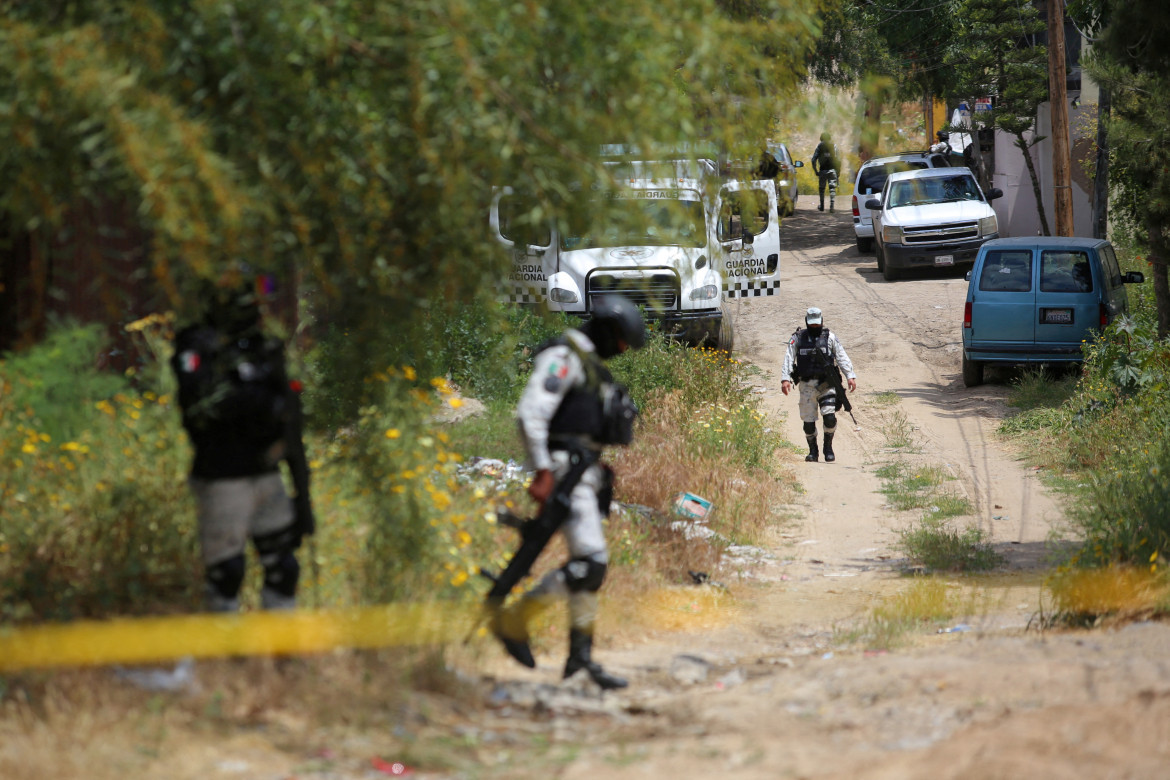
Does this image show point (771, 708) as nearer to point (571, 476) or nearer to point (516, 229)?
point (571, 476)

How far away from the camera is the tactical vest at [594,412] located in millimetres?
5441

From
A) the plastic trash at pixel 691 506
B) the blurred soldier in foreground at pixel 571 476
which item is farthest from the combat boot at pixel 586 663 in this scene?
the plastic trash at pixel 691 506

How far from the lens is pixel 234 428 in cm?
456

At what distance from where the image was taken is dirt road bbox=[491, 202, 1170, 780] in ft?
14.2

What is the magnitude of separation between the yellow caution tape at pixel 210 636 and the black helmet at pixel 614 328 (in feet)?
4.92

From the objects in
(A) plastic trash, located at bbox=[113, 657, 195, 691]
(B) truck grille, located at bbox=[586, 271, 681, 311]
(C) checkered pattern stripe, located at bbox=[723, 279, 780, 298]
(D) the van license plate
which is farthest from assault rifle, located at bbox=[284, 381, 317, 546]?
(D) the van license plate

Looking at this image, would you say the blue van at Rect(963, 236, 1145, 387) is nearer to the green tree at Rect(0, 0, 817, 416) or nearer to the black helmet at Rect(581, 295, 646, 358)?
the black helmet at Rect(581, 295, 646, 358)

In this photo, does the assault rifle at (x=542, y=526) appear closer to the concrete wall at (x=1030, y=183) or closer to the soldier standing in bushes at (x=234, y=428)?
the soldier standing in bushes at (x=234, y=428)

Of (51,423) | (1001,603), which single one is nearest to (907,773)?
(1001,603)

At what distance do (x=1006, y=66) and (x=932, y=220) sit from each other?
5039mm

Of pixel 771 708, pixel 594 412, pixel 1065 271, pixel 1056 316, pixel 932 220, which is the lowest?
pixel 771 708

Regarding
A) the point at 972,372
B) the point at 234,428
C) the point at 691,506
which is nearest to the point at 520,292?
the point at 234,428

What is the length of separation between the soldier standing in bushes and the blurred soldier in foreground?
1099 mm

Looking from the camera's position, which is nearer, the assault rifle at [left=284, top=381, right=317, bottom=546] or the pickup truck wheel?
the assault rifle at [left=284, top=381, right=317, bottom=546]
